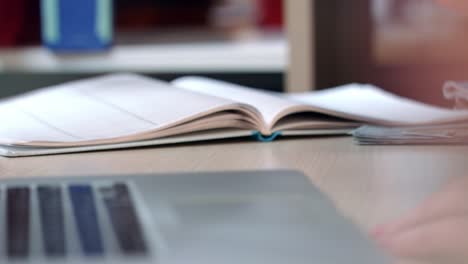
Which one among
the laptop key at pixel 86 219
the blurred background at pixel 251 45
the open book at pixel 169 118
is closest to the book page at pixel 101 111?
the open book at pixel 169 118

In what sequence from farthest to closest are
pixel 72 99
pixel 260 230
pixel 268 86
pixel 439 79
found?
1. pixel 268 86
2. pixel 439 79
3. pixel 72 99
4. pixel 260 230

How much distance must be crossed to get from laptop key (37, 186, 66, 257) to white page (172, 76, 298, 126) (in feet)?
1.05

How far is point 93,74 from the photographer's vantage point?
1.90m

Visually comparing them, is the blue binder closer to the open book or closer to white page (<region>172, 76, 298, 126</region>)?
white page (<region>172, 76, 298, 126</region>)

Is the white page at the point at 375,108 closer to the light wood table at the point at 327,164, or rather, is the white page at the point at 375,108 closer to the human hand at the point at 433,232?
the light wood table at the point at 327,164

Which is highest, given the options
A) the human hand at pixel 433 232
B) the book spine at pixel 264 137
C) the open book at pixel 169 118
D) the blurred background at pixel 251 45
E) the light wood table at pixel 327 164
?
the blurred background at pixel 251 45

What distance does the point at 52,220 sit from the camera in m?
0.45

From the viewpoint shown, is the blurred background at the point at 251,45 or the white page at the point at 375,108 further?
the blurred background at the point at 251,45

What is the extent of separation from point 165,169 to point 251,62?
123 centimetres

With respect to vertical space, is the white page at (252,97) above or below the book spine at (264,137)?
above

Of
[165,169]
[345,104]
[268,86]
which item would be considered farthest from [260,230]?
[268,86]

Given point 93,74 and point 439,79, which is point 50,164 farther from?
point 93,74

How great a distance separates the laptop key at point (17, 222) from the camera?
0.40 meters

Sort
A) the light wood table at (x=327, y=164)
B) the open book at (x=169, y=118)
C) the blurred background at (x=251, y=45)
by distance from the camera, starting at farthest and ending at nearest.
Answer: the blurred background at (x=251, y=45) → the open book at (x=169, y=118) → the light wood table at (x=327, y=164)
